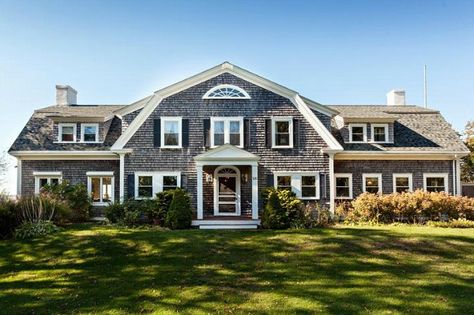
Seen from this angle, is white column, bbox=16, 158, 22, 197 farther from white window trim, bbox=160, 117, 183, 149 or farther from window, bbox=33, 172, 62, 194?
white window trim, bbox=160, 117, 183, 149

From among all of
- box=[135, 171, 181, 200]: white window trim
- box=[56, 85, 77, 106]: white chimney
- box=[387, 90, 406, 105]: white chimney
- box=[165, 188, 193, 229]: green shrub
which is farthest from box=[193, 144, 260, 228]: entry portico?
box=[387, 90, 406, 105]: white chimney

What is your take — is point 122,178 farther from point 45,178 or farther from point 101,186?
point 45,178

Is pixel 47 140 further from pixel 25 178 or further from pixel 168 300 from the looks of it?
pixel 168 300

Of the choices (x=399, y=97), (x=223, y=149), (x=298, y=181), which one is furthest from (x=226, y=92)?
(x=399, y=97)

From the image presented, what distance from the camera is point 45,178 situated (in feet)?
64.7

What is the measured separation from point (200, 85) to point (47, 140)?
8657 millimetres

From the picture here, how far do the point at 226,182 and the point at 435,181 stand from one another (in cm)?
1115

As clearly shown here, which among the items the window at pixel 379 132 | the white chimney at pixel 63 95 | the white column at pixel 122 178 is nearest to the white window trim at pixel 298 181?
the window at pixel 379 132

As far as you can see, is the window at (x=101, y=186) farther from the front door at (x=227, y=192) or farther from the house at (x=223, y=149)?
the front door at (x=227, y=192)

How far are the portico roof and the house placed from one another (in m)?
0.14

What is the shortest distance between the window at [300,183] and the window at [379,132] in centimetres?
464

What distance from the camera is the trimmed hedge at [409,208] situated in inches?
667

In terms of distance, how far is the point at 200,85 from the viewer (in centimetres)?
1947

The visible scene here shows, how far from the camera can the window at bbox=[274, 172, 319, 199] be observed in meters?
19.0
